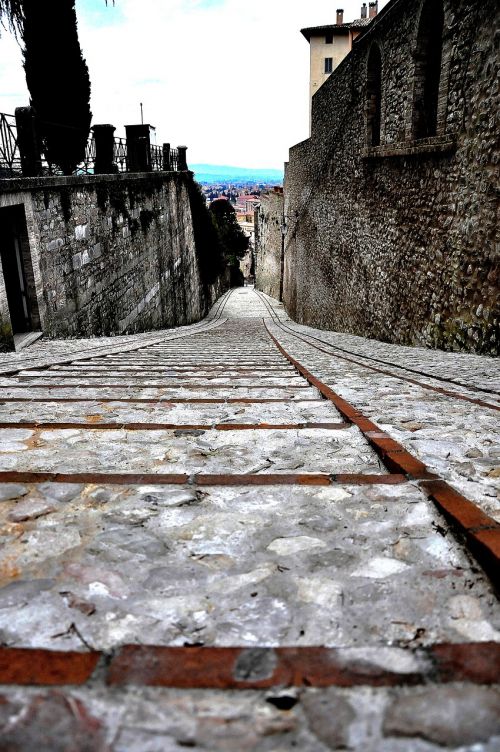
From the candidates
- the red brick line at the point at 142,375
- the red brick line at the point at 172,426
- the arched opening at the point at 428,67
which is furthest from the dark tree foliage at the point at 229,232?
the red brick line at the point at 172,426

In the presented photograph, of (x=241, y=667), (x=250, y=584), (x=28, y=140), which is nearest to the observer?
(x=241, y=667)

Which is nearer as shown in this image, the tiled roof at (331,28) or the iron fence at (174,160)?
the iron fence at (174,160)

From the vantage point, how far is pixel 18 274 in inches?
308

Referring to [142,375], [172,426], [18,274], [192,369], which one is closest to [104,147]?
[18,274]

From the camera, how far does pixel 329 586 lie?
1.34 m

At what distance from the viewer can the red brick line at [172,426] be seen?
2.72m

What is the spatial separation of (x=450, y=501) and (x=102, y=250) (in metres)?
9.68

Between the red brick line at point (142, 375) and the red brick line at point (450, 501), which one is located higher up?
the red brick line at point (450, 501)

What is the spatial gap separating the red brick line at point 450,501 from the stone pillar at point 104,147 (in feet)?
33.0

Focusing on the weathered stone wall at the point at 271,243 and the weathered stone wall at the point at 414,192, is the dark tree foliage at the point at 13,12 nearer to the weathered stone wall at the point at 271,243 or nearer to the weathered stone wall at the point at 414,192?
the weathered stone wall at the point at 414,192

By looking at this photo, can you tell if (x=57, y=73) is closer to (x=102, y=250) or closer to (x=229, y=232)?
(x=102, y=250)

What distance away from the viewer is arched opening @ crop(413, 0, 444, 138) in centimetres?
781

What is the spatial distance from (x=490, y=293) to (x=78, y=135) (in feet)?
27.4

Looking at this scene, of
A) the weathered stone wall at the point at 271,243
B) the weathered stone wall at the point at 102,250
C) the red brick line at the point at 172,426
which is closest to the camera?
the red brick line at the point at 172,426
